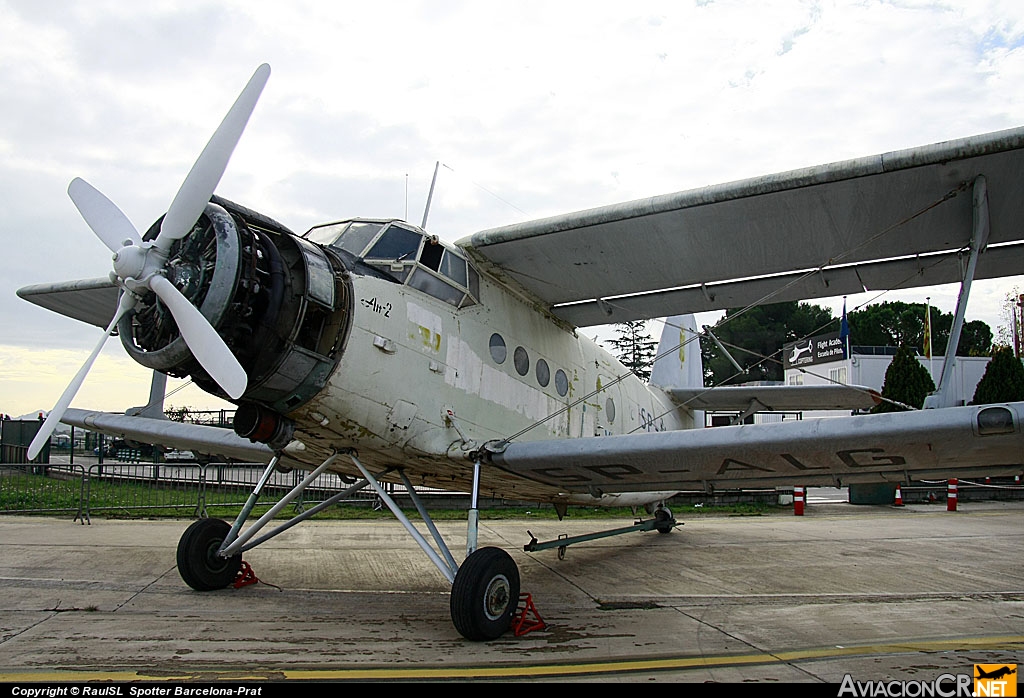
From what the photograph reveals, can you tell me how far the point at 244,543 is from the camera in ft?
24.0

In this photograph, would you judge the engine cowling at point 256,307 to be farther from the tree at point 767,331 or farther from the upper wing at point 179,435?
the tree at point 767,331

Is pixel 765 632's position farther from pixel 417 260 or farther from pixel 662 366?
pixel 662 366

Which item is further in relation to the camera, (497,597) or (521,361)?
(521,361)

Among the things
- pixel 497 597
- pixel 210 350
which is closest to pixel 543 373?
pixel 497 597

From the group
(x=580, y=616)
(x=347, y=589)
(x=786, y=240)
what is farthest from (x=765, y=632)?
(x=347, y=589)

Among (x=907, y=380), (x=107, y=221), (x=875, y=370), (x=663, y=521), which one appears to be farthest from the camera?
(x=875, y=370)

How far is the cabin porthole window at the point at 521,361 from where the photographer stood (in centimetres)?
776

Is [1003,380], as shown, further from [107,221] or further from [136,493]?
[107,221]

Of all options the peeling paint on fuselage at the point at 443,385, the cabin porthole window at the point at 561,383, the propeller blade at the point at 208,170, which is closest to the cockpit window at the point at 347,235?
the peeling paint on fuselage at the point at 443,385

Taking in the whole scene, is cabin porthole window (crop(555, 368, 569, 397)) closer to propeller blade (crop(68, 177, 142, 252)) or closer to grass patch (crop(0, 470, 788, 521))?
propeller blade (crop(68, 177, 142, 252))

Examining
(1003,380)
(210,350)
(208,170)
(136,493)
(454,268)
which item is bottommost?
(136,493)

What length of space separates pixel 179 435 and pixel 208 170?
4714 mm

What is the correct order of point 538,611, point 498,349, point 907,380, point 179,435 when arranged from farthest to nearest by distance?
point 907,380 < point 179,435 < point 498,349 < point 538,611

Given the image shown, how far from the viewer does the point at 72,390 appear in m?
5.34
